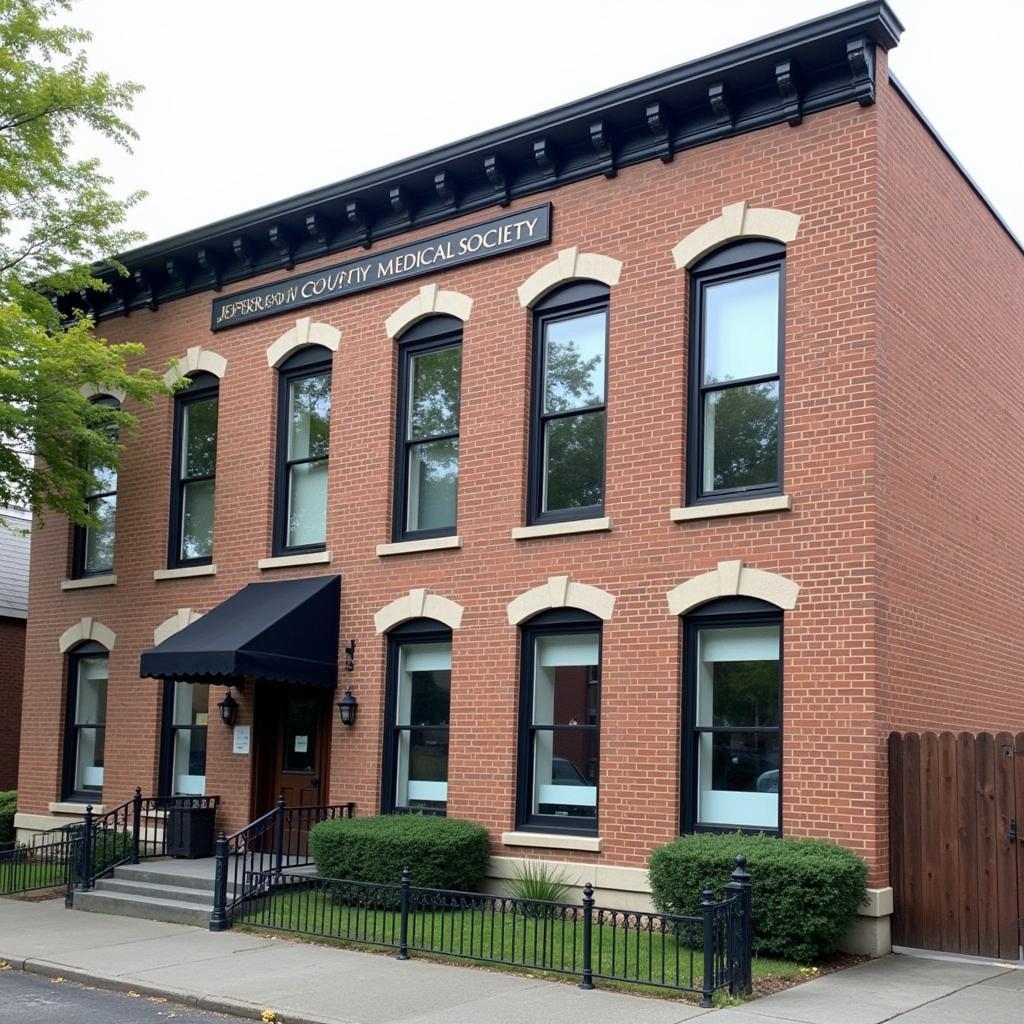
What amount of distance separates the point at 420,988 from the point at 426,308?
844 cm

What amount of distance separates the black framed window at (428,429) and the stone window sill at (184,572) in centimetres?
324

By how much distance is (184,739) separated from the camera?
18.1m

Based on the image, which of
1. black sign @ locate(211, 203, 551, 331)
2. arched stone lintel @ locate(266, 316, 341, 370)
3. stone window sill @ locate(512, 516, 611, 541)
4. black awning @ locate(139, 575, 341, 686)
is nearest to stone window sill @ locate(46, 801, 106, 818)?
black awning @ locate(139, 575, 341, 686)

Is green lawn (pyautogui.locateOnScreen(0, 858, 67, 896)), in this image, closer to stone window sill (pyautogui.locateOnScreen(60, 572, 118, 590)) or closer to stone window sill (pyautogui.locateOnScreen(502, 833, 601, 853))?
stone window sill (pyautogui.locateOnScreen(60, 572, 118, 590))

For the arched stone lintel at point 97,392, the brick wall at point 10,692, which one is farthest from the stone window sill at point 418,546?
→ the brick wall at point 10,692

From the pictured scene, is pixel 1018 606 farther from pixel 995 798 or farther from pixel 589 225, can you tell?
pixel 589 225

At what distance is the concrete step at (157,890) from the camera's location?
14422mm

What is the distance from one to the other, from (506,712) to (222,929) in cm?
374

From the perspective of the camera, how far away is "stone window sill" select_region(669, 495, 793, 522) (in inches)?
499

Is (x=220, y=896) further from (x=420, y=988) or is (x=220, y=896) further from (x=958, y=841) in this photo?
(x=958, y=841)

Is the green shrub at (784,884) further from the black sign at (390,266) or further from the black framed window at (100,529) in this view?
the black framed window at (100,529)

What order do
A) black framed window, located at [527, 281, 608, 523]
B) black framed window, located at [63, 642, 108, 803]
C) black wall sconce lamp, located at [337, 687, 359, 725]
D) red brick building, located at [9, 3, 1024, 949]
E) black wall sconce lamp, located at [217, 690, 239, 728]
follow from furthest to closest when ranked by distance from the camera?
black framed window, located at [63, 642, 108, 803]
black wall sconce lamp, located at [217, 690, 239, 728]
black wall sconce lamp, located at [337, 687, 359, 725]
black framed window, located at [527, 281, 608, 523]
red brick building, located at [9, 3, 1024, 949]

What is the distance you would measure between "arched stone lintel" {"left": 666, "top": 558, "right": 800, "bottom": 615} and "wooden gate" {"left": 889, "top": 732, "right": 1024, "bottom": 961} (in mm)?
1661

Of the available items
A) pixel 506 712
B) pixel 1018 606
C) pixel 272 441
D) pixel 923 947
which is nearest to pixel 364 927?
pixel 506 712
